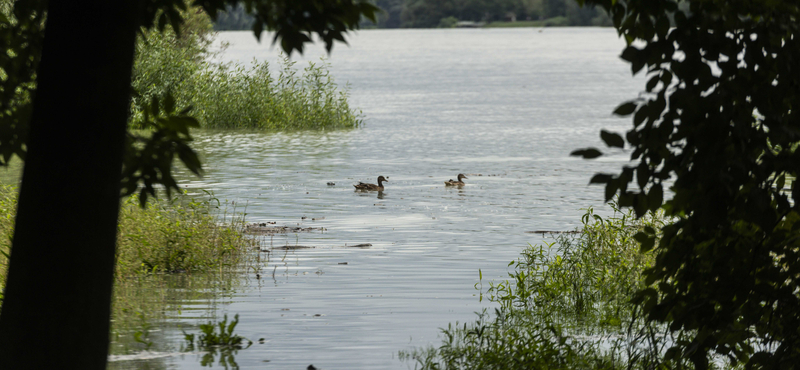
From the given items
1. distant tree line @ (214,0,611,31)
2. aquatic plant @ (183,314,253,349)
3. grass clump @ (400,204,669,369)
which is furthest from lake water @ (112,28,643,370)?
distant tree line @ (214,0,611,31)

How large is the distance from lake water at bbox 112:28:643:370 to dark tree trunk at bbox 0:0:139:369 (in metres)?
1.00

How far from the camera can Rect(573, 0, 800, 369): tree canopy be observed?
433cm

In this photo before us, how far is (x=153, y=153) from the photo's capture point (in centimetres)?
461

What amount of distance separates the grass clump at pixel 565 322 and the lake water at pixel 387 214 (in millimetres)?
608

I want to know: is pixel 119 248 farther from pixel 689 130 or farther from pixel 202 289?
pixel 689 130

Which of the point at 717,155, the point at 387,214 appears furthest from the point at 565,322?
the point at 387,214

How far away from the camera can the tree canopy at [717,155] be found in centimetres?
433

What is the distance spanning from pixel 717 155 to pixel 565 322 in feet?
18.8

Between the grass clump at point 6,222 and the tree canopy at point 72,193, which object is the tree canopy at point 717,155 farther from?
the grass clump at point 6,222

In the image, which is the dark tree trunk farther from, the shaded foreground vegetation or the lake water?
the shaded foreground vegetation

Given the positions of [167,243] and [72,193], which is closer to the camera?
[72,193]

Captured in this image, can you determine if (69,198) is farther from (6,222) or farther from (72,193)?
(6,222)

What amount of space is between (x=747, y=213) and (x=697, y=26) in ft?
3.13

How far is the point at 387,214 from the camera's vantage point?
1986cm
